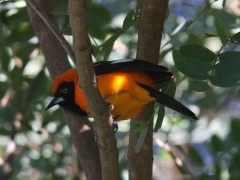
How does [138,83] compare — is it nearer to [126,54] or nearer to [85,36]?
[85,36]

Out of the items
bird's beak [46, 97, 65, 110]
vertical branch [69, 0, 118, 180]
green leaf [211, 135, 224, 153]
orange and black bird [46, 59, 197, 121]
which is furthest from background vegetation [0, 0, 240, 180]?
vertical branch [69, 0, 118, 180]

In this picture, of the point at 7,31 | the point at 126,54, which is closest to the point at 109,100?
the point at 7,31

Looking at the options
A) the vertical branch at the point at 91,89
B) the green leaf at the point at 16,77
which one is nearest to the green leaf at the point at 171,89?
the vertical branch at the point at 91,89

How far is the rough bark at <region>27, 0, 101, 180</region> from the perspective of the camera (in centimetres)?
380

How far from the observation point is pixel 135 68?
3371 millimetres

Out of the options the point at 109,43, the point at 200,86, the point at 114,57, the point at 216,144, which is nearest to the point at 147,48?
the point at 109,43

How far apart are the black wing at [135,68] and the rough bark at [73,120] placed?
534 mm

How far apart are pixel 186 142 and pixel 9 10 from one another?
8.60 ft

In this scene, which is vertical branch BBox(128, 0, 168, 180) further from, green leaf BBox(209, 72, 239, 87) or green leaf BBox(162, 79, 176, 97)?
green leaf BBox(209, 72, 239, 87)

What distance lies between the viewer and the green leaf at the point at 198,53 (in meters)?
3.05

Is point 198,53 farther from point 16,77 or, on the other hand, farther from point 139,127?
point 16,77

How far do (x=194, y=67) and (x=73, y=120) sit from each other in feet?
4.26

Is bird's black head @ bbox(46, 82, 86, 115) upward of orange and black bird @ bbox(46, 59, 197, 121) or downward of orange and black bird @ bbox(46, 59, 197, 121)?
downward

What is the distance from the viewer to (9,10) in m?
4.57
